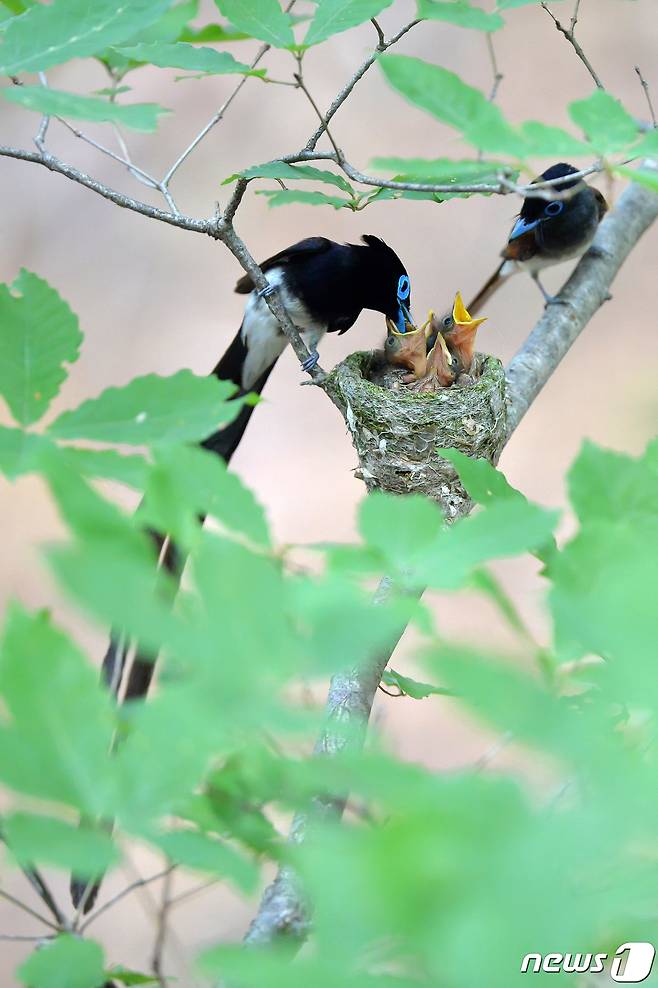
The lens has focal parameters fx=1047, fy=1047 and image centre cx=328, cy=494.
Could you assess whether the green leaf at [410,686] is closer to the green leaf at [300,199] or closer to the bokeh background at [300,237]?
the green leaf at [300,199]

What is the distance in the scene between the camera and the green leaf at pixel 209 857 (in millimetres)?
360

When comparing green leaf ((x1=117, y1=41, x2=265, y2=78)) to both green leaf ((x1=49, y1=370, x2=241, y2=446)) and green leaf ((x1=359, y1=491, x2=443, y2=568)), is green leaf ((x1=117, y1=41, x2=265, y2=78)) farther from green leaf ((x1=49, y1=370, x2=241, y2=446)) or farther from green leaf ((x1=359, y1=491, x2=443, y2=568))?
green leaf ((x1=359, y1=491, x2=443, y2=568))

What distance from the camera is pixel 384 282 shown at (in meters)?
2.30

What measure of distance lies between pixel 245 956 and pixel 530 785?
9 cm

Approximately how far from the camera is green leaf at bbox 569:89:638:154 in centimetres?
48

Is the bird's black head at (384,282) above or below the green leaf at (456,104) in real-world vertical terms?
above

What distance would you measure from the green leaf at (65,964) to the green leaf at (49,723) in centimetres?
18

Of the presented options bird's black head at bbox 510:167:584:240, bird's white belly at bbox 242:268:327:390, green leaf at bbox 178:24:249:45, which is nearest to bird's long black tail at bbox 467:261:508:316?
bird's black head at bbox 510:167:584:240

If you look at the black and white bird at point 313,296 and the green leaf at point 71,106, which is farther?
the black and white bird at point 313,296

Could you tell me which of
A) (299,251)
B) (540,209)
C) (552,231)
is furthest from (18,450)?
(540,209)

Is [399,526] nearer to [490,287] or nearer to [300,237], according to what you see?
[490,287]

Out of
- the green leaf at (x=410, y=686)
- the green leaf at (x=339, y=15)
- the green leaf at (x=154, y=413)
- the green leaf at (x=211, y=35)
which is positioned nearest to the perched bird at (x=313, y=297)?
the green leaf at (x=211, y=35)

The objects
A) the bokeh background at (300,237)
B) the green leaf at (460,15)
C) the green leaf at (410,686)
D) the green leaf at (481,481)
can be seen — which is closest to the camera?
the green leaf at (481,481)

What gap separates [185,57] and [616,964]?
696mm
